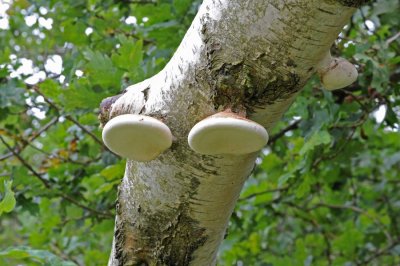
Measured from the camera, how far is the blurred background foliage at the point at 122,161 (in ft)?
6.66

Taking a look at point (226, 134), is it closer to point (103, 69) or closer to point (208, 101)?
point (208, 101)

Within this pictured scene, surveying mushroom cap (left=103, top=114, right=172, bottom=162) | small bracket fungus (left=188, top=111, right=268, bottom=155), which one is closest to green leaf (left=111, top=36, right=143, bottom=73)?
mushroom cap (left=103, top=114, right=172, bottom=162)

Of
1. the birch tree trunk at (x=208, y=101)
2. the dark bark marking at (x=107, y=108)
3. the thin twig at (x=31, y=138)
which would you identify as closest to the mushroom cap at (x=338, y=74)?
the birch tree trunk at (x=208, y=101)

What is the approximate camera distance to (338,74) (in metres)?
1.18

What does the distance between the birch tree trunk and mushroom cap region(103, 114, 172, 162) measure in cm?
5

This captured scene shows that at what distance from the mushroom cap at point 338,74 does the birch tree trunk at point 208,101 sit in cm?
11

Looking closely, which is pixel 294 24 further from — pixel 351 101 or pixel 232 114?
pixel 351 101

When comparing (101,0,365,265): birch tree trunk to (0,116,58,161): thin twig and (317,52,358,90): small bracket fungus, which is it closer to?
(317,52,358,90): small bracket fungus

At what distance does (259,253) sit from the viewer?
133 inches

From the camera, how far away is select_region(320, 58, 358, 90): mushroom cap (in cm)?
117

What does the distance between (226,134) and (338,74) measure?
12.8 inches

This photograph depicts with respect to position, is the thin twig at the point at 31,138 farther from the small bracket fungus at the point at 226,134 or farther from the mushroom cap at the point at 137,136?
the small bracket fungus at the point at 226,134

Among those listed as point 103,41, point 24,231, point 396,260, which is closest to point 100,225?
point 103,41

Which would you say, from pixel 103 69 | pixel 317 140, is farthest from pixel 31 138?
pixel 317 140
